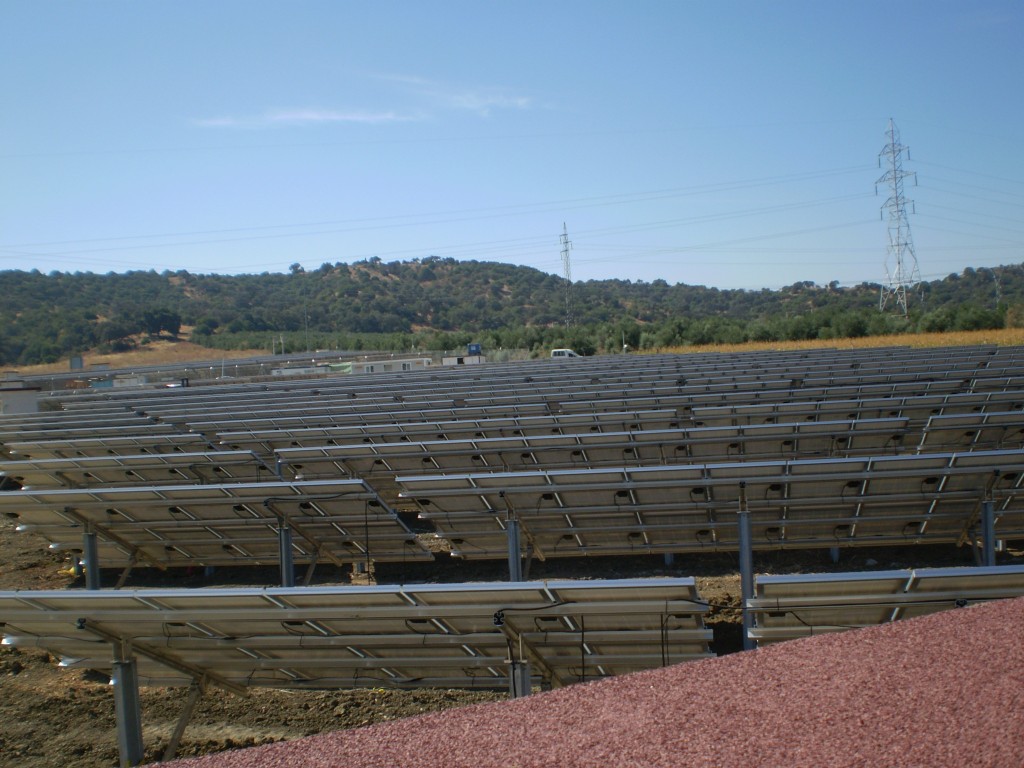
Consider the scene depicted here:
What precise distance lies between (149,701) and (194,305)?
102 m

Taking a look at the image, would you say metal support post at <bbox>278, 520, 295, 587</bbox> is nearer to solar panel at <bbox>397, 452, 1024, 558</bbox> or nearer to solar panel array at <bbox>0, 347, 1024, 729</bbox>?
solar panel array at <bbox>0, 347, 1024, 729</bbox>

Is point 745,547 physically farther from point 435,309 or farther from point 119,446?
point 435,309

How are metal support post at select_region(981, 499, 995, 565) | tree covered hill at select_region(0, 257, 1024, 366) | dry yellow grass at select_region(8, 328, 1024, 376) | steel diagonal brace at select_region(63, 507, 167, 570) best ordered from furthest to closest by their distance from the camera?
1. tree covered hill at select_region(0, 257, 1024, 366)
2. dry yellow grass at select_region(8, 328, 1024, 376)
3. steel diagonal brace at select_region(63, 507, 167, 570)
4. metal support post at select_region(981, 499, 995, 565)

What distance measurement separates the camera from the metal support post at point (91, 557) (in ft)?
31.9

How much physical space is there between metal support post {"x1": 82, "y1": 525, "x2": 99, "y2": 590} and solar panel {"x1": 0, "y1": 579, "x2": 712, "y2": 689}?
4.07 m

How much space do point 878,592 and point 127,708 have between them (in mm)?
4444

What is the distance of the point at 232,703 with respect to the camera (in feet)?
23.7

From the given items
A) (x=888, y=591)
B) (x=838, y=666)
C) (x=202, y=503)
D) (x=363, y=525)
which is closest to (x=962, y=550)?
(x=888, y=591)

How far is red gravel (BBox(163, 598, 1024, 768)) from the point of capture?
10.2 feet

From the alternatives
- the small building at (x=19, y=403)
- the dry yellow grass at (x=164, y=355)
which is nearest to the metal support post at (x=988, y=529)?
the small building at (x=19, y=403)

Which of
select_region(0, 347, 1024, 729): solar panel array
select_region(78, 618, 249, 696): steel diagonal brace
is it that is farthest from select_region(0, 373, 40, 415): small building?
select_region(78, 618, 249, 696): steel diagonal brace

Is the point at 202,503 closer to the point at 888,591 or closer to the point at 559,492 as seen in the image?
the point at 559,492

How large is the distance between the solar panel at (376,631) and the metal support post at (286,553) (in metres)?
2.69

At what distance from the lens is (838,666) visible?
3.82 meters
